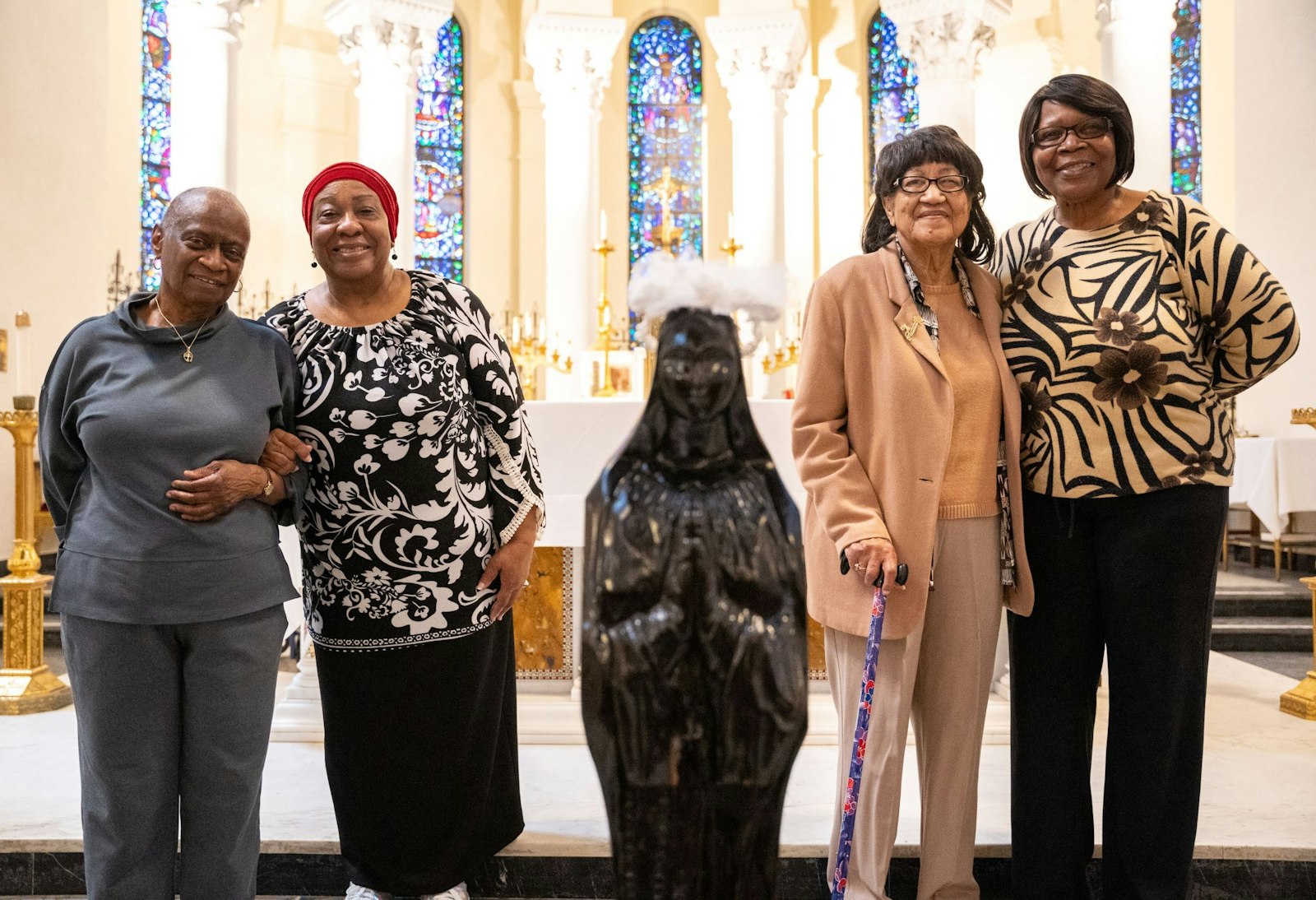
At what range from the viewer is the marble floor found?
284 centimetres

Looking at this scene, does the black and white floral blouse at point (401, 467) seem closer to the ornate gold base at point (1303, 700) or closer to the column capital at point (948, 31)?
the ornate gold base at point (1303, 700)

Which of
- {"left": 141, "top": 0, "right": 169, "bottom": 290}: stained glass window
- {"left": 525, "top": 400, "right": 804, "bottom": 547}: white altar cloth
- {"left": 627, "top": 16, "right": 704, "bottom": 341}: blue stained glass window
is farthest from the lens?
{"left": 627, "top": 16, "right": 704, "bottom": 341}: blue stained glass window

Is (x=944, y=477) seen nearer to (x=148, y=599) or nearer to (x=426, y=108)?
(x=148, y=599)

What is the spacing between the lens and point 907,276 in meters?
2.25

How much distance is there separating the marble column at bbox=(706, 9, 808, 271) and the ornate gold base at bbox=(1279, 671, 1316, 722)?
7164mm

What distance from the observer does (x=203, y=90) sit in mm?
7988

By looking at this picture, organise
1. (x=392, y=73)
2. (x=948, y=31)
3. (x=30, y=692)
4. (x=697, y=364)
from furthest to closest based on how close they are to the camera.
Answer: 1. (x=392, y=73)
2. (x=948, y=31)
3. (x=30, y=692)
4. (x=697, y=364)

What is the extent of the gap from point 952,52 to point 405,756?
835 cm

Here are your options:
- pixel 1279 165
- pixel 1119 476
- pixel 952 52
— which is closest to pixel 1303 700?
pixel 1119 476

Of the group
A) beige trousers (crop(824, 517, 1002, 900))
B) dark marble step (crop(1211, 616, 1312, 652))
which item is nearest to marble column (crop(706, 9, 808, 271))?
dark marble step (crop(1211, 616, 1312, 652))

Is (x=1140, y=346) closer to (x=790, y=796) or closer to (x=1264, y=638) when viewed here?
(x=790, y=796)

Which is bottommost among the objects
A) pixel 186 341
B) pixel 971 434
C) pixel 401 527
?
pixel 401 527

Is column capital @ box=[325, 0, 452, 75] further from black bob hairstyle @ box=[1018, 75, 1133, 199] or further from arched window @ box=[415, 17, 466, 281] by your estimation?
black bob hairstyle @ box=[1018, 75, 1133, 199]

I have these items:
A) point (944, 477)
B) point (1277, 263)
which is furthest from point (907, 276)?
point (1277, 263)
